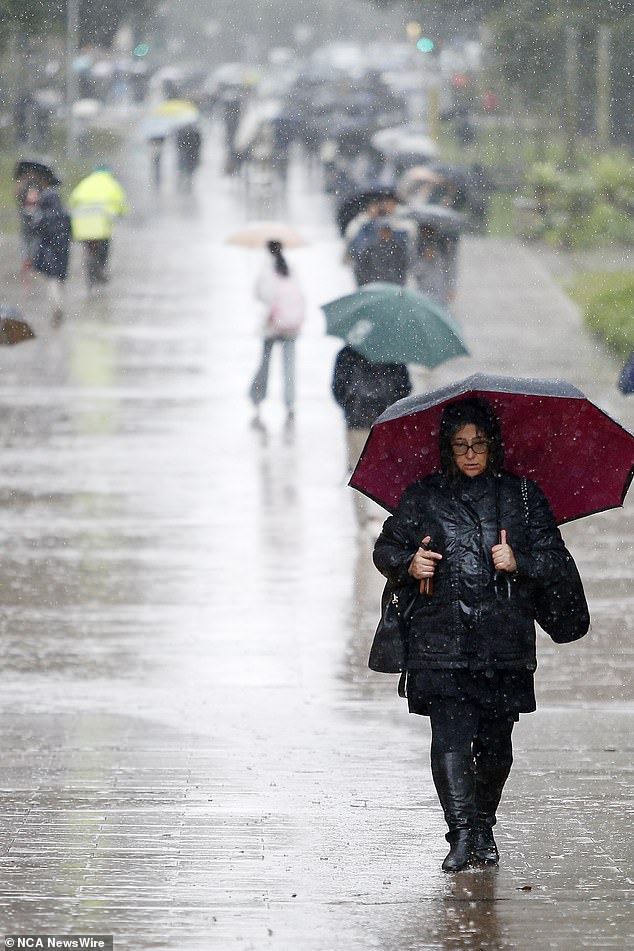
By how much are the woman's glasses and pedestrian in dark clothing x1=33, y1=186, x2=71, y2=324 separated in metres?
15.8

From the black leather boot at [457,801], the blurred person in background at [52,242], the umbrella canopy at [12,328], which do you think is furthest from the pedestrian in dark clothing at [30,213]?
the black leather boot at [457,801]

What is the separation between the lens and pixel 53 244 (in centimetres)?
2211

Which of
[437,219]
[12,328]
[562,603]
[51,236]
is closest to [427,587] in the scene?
[562,603]

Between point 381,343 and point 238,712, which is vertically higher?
point 381,343

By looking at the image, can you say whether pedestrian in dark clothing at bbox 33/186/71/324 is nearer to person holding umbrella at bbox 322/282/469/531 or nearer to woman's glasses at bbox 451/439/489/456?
person holding umbrella at bbox 322/282/469/531

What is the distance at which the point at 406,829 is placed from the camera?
6.68 meters

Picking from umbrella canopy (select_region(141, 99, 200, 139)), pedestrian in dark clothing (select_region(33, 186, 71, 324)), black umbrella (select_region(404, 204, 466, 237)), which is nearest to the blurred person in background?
pedestrian in dark clothing (select_region(33, 186, 71, 324))

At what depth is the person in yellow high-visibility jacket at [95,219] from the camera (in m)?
24.4

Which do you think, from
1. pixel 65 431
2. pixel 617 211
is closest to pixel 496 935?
pixel 65 431

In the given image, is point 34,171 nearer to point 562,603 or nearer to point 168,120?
point 168,120

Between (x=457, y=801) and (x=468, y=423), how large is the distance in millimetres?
1175

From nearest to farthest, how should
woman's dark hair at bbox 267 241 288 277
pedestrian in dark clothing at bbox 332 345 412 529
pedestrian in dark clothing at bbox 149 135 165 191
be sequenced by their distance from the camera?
1. pedestrian in dark clothing at bbox 332 345 412 529
2. woman's dark hair at bbox 267 241 288 277
3. pedestrian in dark clothing at bbox 149 135 165 191

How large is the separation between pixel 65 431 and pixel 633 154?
97.3 ft

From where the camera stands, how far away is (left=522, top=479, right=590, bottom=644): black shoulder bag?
609 cm
